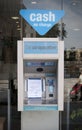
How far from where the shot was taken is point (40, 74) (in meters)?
6.10

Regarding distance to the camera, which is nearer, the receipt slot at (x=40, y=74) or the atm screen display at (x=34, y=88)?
the receipt slot at (x=40, y=74)

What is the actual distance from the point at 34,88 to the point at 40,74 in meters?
0.24

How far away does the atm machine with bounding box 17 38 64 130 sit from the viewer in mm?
5699

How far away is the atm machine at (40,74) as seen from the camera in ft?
18.7

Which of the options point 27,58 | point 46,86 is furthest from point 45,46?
point 46,86

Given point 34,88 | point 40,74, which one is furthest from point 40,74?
point 34,88

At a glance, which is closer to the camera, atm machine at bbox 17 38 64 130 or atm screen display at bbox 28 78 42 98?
atm machine at bbox 17 38 64 130

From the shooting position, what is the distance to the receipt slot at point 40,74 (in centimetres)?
570

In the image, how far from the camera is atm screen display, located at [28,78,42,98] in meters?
6.04

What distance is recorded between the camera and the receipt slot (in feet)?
18.7

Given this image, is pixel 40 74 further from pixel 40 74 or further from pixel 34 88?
pixel 34 88

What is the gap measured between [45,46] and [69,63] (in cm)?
296

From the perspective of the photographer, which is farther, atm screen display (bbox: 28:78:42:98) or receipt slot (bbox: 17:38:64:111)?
atm screen display (bbox: 28:78:42:98)

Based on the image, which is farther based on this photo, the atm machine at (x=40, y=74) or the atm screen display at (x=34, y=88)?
the atm screen display at (x=34, y=88)
